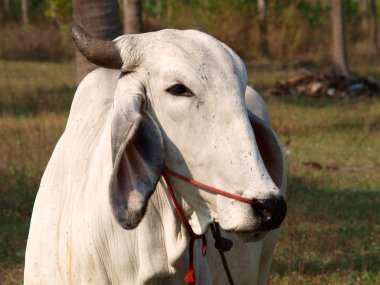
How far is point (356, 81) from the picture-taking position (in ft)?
59.1

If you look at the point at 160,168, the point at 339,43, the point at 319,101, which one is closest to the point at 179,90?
the point at 160,168

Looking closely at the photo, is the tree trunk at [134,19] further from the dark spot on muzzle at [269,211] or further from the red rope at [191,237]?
the dark spot on muzzle at [269,211]

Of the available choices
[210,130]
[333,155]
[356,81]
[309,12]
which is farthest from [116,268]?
[309,12]

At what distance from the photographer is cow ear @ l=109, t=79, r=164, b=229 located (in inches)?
130

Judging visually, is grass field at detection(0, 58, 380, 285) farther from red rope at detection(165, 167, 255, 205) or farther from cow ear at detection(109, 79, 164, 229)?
cow ear at detection(109, 79, 164, 229)

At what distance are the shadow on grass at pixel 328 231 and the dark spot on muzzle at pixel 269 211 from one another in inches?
141

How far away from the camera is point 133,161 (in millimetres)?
3359

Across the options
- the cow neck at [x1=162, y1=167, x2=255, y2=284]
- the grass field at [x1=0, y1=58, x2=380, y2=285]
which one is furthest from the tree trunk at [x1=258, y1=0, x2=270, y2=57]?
the cow neck at [x1=162, y1=167, x2=255, y2=284]

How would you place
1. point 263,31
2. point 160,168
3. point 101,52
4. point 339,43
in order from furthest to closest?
point 263,31
point 339,43
point 101,52
point 160,168

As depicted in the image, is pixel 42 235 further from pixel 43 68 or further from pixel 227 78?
pixel 43 68

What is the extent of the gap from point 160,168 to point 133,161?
98mm

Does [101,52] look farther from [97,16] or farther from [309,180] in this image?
[309,180]

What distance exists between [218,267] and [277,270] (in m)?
2.52

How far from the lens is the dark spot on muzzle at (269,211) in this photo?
3146 mm
